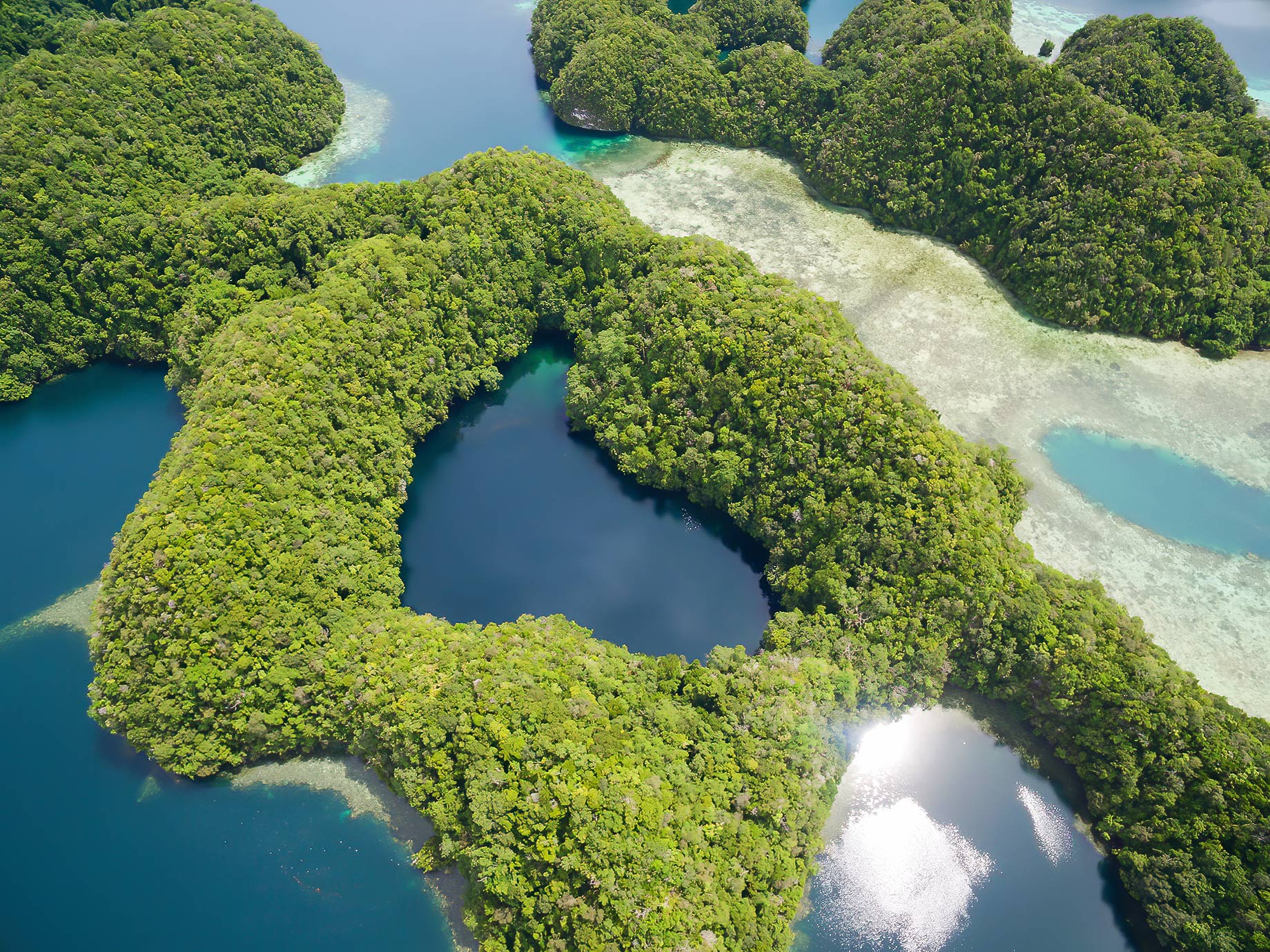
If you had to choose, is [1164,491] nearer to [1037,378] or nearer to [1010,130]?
[1037,378]

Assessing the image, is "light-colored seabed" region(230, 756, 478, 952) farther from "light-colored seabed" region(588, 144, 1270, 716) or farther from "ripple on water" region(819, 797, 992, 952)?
"light-colored seabed" region(588, 144, 1270, 716)

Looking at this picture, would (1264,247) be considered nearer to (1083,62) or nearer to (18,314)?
(1083,62)

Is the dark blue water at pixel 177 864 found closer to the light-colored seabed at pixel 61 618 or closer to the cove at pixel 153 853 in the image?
the cove at pixel 153 853

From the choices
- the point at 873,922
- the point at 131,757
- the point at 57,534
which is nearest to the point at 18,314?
the point at 57,534

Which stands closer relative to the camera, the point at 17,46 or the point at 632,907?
the point at 632,907

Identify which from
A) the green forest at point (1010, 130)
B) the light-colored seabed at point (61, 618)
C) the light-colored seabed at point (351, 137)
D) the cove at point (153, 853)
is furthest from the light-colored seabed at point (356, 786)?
the green forest at point (1010, 130)

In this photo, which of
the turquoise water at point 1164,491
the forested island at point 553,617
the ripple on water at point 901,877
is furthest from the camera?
the turquoise water at point 1164,491

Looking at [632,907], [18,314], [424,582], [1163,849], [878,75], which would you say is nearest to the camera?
[632,907]
